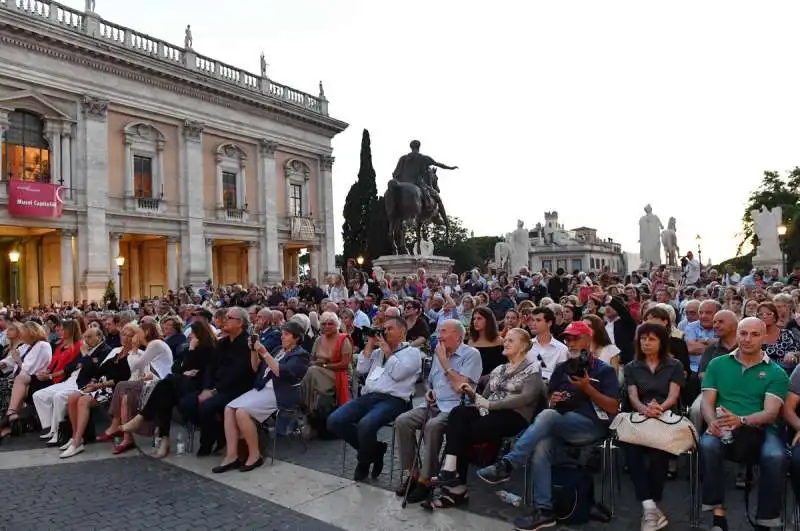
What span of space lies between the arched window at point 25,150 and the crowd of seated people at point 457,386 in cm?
2021

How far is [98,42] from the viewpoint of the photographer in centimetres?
2755

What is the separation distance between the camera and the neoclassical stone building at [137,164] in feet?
85.5

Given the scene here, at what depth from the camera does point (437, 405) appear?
5789 millimetres

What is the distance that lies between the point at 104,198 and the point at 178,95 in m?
7.40

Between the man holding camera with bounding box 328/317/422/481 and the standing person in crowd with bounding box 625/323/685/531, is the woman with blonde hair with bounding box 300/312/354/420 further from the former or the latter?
the standing person in crowd with bounding box 625/323/685/531

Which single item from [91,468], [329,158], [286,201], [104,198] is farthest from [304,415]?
[329,158]

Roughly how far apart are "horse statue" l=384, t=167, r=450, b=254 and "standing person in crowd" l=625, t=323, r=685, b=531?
14769mm

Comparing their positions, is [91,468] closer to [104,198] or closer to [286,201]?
[104,198]

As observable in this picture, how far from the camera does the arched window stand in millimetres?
25891

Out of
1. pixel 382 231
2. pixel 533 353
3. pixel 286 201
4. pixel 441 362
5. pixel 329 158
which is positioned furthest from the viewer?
pixel 329 158

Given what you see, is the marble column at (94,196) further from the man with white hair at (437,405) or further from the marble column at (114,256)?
the man with white hair at (437,405)

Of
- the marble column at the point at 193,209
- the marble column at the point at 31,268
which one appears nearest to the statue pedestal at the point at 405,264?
the marble column at the point at 193,209

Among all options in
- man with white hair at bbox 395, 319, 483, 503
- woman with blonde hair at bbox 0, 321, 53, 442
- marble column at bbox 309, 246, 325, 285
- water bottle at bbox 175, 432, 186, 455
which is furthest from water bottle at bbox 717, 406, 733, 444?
marble column at bbox 309, 246, 325, 285

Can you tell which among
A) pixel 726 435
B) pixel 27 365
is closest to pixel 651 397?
pixel 726 435
